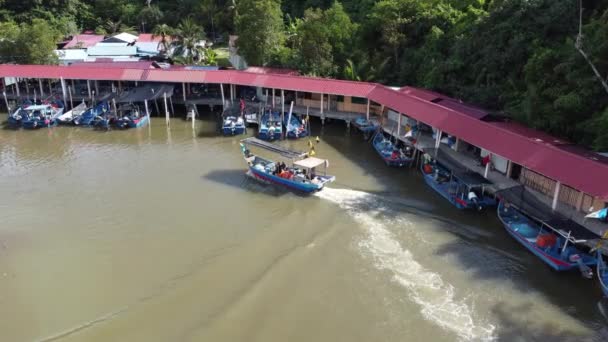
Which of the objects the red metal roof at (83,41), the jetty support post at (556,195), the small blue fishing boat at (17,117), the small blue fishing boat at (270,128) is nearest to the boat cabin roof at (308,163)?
the small blue fishing boat at (270,128)

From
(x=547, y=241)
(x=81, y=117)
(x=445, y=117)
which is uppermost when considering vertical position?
(x=445, y=117)

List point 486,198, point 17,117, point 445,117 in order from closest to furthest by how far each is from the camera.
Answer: point 486,198 → point 445,117 → point 17,117

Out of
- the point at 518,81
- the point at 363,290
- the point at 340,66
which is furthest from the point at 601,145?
the point at 340,66

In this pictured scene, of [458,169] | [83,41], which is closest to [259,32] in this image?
[458,169]

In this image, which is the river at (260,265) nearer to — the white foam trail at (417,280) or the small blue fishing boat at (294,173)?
the white foam trail at (417,280)

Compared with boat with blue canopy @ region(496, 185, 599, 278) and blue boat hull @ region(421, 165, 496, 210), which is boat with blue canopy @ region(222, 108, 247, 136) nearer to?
blue boat hull @ region(421, 165, 496, 210)

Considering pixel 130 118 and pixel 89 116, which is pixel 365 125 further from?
pixel 89 116
